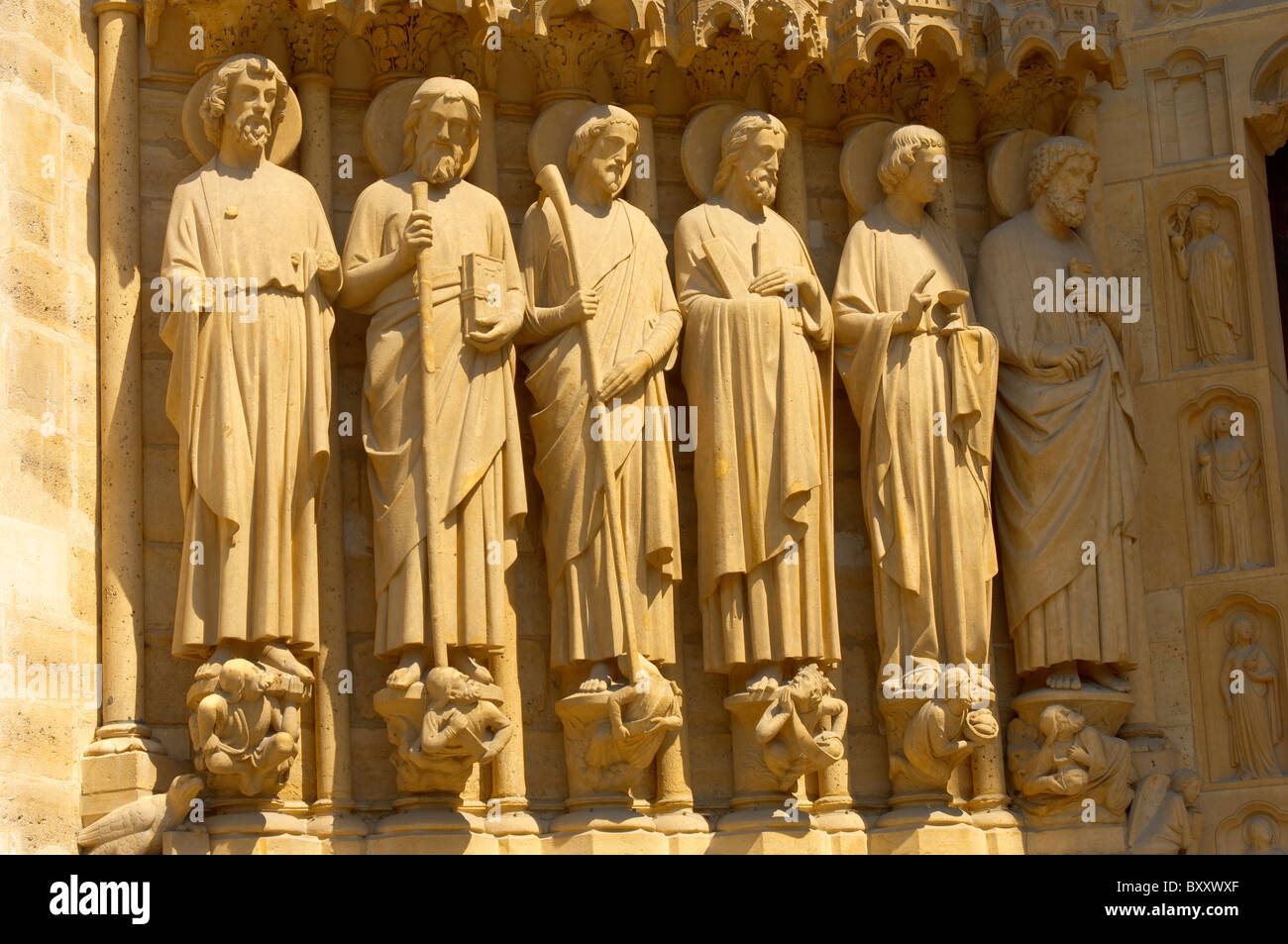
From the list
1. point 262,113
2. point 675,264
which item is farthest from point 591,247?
point 262,113

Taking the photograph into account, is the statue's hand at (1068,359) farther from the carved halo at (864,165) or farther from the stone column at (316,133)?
the stone column at (316,133)

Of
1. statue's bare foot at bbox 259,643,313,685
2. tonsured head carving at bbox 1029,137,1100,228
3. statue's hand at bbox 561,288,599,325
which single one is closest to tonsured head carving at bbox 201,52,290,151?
statue's hand at bbox 561,288,599,325

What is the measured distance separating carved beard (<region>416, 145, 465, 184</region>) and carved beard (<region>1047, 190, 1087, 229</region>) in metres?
3.18

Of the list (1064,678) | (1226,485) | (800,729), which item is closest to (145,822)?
(800,729)

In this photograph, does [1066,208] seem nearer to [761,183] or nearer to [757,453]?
[761,183]

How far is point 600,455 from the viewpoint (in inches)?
452

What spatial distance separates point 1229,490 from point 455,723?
447 centimetres

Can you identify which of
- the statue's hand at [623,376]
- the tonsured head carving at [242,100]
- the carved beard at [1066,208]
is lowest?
the statue's hand at [623,376]

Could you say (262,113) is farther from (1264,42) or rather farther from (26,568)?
(1264,42)

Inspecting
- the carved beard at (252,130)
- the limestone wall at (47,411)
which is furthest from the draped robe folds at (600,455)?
the limestone wall at (47,411)

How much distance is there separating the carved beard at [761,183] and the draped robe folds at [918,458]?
19.8 inches

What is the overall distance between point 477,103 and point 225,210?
4.62ft

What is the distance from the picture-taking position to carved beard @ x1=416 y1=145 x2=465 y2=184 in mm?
11688

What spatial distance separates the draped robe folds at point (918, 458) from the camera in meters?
11.9
